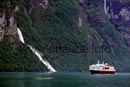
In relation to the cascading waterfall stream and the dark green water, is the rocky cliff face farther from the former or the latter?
the dark green water

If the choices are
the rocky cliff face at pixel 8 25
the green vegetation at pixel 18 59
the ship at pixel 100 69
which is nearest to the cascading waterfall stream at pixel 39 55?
the green vegetation at pixel 18 59

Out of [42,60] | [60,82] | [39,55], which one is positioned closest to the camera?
[60,82]

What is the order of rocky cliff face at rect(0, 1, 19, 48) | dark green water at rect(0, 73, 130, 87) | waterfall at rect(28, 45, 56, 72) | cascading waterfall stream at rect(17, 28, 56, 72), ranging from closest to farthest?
dark green water at rect(0, 73, 130, 87), rocky cliff face at rect(0, 1, 19, 48), waterfall at rect(28, 45, 56, 72), cascading waterfall stream at rect(17, 28, 56, 72)

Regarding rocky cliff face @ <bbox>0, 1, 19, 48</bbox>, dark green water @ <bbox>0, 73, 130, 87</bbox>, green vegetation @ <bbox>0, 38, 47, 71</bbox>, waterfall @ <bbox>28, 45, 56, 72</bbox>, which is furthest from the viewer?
waterfall @ <bbox>28, 45, 56, 72</bbox>

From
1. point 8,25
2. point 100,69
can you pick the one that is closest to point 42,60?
point 8,25

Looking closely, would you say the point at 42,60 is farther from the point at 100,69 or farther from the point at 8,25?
the point at 100,69

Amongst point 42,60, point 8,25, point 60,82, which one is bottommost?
point 42,60

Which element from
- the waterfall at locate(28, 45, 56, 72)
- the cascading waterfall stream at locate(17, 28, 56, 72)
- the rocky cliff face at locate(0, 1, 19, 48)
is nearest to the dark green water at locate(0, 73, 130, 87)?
the rocky cliff face at locate(0, 1, 19, 48)

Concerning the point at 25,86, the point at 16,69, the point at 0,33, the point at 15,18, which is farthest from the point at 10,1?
the point at 25,86

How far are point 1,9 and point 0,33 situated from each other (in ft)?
29.2

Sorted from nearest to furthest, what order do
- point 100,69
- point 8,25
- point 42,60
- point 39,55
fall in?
1. point 100,69
2. point 8,25
3. point 42,60
4. point 39,55

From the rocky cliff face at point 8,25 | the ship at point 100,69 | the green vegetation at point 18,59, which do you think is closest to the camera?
the ship at point 100,69

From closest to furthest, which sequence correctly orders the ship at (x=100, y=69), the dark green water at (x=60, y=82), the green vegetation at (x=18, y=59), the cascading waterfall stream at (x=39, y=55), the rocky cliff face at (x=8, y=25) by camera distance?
the dark green water at (x=60, y=82) → the ship at (x=100, y=69) → the green vegetation at (x=18, y=59) → the rocky cliff face at (x=8, y=25) → the cascading waterfall stream at (x=39, y=55)

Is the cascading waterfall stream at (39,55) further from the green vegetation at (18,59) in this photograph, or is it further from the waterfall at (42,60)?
the green vegetation at (18,59)
